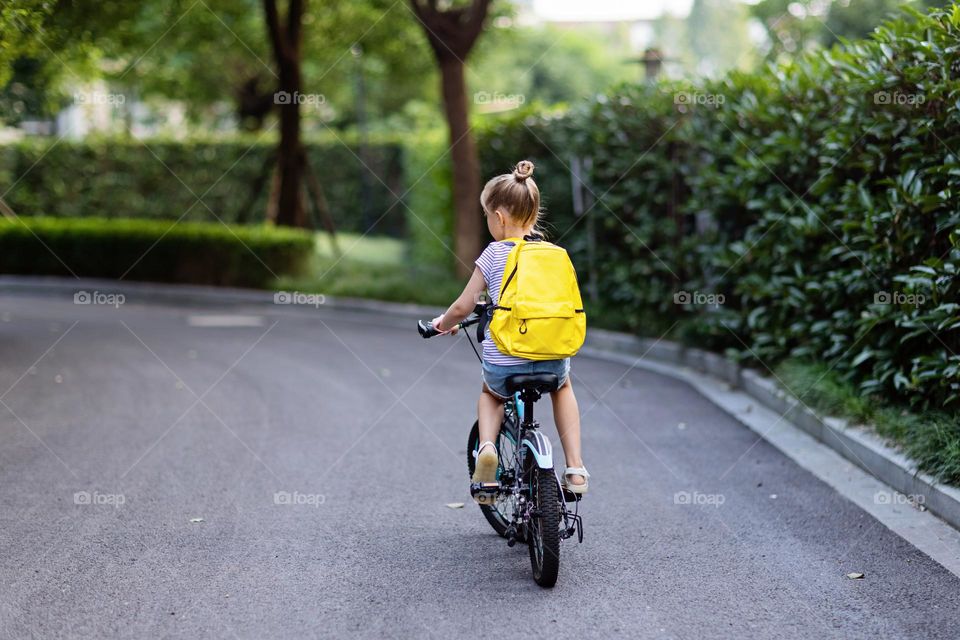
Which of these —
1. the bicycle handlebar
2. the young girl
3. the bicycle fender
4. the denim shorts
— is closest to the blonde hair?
the young girl

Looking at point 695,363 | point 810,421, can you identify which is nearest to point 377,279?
point 695,363

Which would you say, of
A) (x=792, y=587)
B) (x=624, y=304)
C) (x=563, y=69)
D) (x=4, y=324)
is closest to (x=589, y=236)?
(x=624, y=304)

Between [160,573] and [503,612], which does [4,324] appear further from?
[503,612]

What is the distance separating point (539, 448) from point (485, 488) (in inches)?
14.4

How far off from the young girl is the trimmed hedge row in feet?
8.59

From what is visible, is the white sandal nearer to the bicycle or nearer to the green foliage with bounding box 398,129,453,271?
the bicycle

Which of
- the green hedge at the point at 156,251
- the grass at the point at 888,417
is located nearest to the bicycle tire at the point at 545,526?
the grass at the point at 888,417

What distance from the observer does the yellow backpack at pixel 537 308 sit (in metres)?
4.61

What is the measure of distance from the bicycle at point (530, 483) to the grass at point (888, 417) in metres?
2.34

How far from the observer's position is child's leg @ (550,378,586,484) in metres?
4.80

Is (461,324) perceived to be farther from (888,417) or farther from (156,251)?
(156,251)

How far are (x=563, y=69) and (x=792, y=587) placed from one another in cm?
4804

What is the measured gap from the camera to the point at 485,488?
483 cm

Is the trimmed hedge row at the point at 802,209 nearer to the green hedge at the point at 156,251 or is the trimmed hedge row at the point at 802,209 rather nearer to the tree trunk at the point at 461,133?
the tree trunk at the point at 461,133
